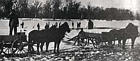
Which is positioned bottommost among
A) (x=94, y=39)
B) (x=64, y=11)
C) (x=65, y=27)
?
(x=94, y=39)

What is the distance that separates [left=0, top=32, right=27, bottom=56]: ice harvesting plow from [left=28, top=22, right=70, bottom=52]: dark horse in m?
0.06

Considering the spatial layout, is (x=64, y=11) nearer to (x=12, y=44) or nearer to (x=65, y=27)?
(x=65, y=27)

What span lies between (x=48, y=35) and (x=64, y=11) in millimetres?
205

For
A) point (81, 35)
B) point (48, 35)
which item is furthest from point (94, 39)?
point (48, 35)

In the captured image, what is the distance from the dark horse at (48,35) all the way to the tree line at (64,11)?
9 centimetres

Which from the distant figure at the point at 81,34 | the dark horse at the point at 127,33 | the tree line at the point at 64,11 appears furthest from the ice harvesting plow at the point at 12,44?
the dark horse at the point at 127,33

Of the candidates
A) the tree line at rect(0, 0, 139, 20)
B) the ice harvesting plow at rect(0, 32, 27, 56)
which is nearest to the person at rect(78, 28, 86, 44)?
the tree line at rect(0, 0, 139, 20)

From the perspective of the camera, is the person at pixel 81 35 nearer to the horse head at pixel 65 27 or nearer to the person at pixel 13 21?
the horse head at pixel 65 27

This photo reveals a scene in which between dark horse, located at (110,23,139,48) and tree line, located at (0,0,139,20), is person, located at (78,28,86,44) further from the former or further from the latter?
dark horse, located at (110,23,139,48)

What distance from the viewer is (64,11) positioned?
6.18ft

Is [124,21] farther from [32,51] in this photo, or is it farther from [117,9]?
[32,51]

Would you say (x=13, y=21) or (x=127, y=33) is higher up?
Result: (x=13, y=21)

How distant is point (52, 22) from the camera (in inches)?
73.0

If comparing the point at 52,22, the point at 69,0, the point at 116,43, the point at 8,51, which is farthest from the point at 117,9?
the point at 8,51
